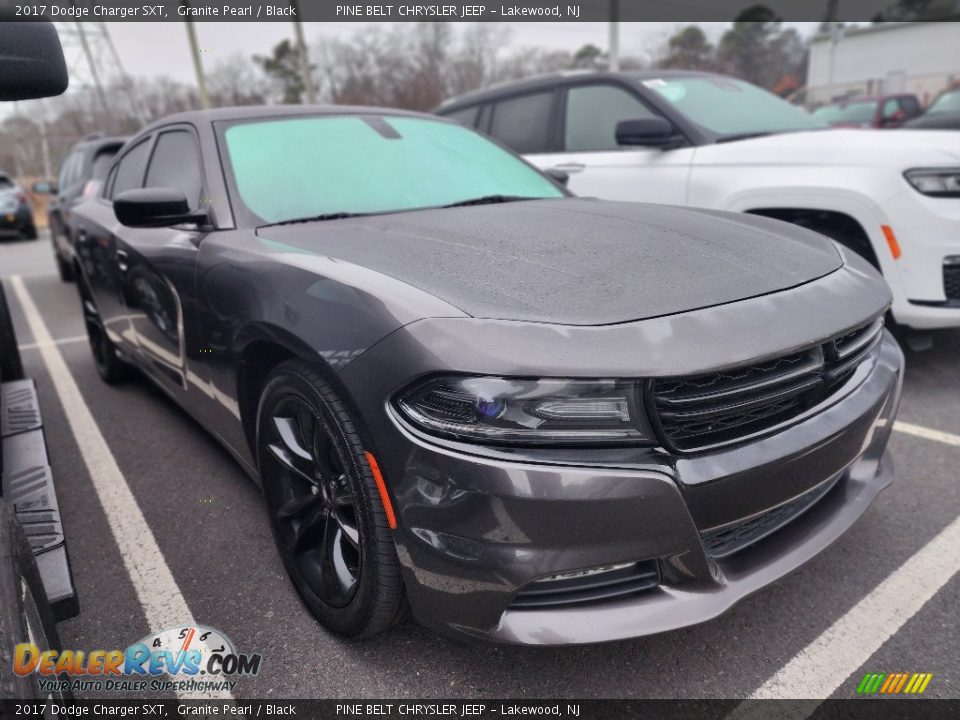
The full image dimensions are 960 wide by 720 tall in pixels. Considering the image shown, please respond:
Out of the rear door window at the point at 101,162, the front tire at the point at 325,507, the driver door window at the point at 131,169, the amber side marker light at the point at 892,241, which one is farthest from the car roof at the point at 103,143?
the amber side marker light at the point at 892,241

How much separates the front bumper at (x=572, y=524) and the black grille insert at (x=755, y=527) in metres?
0.03

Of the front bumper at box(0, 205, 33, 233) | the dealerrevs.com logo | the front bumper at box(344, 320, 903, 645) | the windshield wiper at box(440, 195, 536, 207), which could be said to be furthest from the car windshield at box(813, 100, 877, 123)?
the front bumper at box(0, 205, 33, 233)

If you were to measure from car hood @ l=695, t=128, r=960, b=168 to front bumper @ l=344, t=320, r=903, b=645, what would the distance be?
2519 mm

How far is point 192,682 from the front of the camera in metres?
1.86

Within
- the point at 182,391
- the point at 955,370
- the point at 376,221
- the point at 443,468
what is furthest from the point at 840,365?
the point at 955,370

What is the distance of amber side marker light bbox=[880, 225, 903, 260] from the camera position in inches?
137

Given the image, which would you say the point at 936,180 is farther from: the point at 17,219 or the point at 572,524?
the point at 17,219

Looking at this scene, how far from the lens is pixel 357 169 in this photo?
9.10 feet

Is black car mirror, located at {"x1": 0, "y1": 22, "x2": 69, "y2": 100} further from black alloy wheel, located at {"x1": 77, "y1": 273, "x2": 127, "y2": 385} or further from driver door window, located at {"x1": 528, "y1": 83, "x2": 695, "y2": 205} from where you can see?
driver door window, located at {"x1": 528, "y1": 83, "x2": 695, "y2": 205}

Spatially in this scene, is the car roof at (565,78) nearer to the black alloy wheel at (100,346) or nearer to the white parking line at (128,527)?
the black alloy wheel at (100,346)

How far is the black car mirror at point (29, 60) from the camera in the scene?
4.50ft

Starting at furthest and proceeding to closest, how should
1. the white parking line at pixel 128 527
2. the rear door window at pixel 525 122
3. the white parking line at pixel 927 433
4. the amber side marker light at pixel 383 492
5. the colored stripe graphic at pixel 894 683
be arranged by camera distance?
the rear door window at pixel 525 122
the white parking line at pixel 927 433
the white parking line at pixel 128 527
the colored stripe graphic at pixel 894 683
the amber side marker light at pixel 383 492

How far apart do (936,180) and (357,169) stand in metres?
2.79

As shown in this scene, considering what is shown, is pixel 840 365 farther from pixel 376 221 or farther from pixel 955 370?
pixel 955 370
